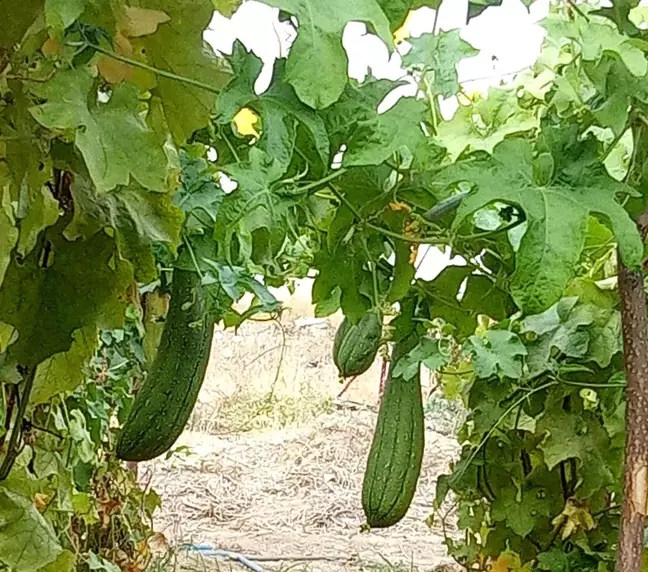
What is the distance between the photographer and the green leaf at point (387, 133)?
2.14 feet

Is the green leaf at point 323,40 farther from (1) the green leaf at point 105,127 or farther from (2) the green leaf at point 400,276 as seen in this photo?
(2) the green leaf at point 400,276

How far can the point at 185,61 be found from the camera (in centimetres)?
70

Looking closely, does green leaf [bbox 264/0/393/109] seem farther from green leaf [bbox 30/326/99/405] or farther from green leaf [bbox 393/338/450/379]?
green leaf [bbox 393/338/450/379]

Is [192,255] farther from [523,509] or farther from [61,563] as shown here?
[523,509]

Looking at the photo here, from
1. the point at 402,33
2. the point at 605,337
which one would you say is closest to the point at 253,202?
the point at 605,337

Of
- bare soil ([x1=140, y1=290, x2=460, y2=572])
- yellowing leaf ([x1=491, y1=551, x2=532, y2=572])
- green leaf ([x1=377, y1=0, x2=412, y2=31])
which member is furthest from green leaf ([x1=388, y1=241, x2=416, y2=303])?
bare soil ([x1=140, y1=290, x2=460, y2=572])

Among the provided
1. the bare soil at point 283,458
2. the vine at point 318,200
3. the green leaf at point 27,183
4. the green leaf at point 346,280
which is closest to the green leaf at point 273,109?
the vine at point 318,200

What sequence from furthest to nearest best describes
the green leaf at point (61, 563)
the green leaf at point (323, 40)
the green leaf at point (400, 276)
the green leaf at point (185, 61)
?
the green leaf at point (400, 276) → the green leaf at point (61, 563) → the green leaf at point (185, 61) → the green leaf at point (323, 40)

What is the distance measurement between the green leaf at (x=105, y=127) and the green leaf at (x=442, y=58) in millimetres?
473

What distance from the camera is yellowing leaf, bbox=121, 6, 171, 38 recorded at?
638mm

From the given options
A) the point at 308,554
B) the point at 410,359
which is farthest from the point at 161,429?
the point at 308,554

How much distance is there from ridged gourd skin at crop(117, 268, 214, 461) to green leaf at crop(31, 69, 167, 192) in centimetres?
53

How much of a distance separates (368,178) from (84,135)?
270mm

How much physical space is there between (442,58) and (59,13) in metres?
0.59
